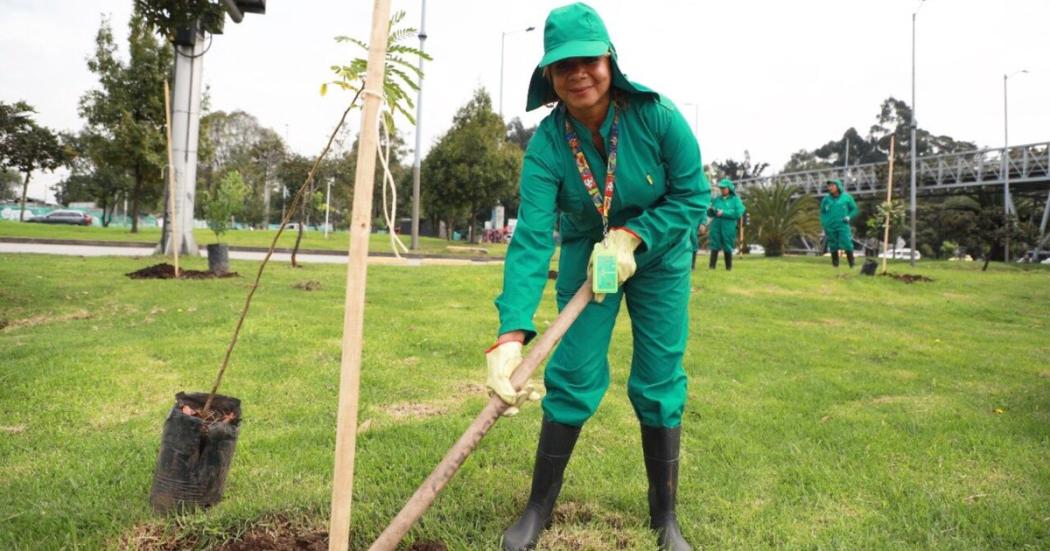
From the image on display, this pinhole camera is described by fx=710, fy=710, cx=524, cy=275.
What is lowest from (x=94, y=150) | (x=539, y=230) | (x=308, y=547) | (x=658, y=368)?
(x=308, y=547)

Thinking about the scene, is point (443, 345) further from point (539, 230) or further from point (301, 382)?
point (539, 230)

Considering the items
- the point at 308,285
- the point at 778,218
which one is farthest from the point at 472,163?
the point at 308,285

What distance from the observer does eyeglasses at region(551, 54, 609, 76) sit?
247cm

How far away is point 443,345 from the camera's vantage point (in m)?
6.56

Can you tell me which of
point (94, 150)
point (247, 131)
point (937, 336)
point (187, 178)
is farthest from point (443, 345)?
point (247, 131)

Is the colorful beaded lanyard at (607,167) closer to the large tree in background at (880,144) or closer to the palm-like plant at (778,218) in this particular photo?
the palm-like plant at (778,218)

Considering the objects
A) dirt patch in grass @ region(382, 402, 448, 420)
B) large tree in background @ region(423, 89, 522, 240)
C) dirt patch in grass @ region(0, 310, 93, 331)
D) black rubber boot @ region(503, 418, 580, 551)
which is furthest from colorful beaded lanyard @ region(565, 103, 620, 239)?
large tree in background @ region(423, 89, 522, 240)

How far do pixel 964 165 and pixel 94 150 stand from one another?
35.9 metres

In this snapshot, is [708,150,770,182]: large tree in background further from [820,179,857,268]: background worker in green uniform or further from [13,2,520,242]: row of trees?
[820,179,857,268]: background worker in green uniform

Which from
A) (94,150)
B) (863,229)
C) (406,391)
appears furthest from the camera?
(863,229)

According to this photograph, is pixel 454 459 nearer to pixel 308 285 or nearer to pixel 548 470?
pixel 548 470

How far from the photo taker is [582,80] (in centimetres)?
249

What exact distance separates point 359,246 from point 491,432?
2.38m

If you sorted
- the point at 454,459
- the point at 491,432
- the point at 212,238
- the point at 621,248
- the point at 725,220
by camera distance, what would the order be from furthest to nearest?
the point at 212,238
the point at 725,220
the point at 491,432
the point at 621,248
the point at 454,459
